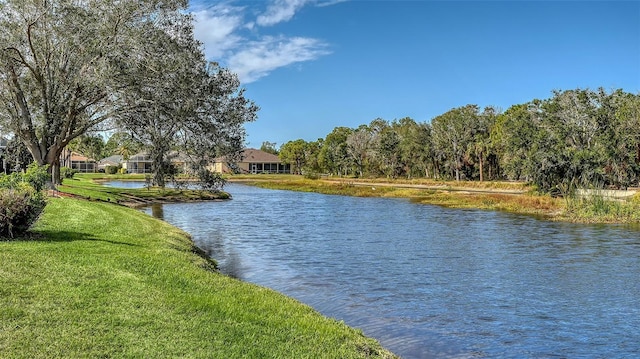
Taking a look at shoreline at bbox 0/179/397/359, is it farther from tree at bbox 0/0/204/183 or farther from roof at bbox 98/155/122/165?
roof at bbox 98/155/122/165

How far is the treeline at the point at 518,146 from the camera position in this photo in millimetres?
48438

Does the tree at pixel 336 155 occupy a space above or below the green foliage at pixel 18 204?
above

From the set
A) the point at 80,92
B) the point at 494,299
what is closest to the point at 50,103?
the point at 80,92

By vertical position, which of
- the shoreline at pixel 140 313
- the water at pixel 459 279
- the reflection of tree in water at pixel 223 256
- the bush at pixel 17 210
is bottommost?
the water at pixel 459 279

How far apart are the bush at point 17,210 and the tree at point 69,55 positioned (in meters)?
13.1

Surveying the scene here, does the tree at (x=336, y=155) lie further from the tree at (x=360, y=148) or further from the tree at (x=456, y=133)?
the tree at (x=456, y=133)

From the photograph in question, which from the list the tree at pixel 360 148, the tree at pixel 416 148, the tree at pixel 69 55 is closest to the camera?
the tree at pixel 69 55

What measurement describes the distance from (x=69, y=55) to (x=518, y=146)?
5614 centimetres

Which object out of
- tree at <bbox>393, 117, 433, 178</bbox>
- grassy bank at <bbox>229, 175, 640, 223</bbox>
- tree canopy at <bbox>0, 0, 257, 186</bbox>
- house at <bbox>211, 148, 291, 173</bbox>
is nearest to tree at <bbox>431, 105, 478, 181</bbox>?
tree at <bbox>393, 117, 433, 178</bbox>

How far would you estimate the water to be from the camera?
10383 mm

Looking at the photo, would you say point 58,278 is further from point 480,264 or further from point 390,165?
point 390,165

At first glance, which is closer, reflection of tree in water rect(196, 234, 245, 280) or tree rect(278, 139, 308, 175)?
reflection of tree in water rect(196, 234, 245, 280)

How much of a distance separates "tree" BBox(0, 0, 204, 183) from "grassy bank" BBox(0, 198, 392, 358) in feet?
49.8

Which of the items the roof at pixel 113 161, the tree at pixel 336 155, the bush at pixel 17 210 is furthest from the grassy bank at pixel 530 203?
the roof at pixel 113 161
